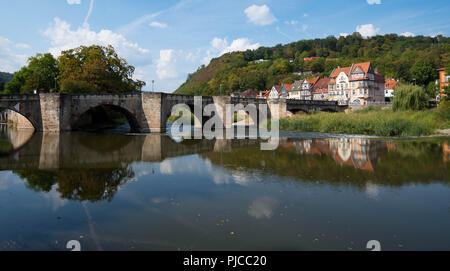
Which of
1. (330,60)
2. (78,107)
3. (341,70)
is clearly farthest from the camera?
(330,60)

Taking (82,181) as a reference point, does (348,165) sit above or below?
above

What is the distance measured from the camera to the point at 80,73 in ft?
153

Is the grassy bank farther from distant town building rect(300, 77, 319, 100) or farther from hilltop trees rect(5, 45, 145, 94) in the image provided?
distant town building rect(300, 77, 319, 100)

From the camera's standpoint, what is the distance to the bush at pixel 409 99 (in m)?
41.1

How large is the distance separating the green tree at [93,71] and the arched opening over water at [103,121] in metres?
3.30

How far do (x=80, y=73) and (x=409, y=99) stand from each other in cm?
4477

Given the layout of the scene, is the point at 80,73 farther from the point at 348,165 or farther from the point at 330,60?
the point at 330,60

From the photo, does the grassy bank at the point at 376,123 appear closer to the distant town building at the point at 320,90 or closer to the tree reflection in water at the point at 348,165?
the tree reflection in water at the point at 348,165

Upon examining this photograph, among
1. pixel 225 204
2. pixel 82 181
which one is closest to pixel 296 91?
pixel 82 181

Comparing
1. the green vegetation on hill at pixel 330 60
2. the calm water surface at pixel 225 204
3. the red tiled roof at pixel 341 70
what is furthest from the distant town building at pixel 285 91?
the calm water surface at pixel 225 204
